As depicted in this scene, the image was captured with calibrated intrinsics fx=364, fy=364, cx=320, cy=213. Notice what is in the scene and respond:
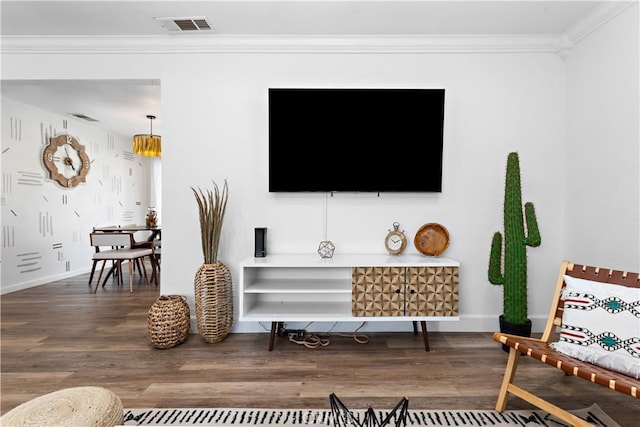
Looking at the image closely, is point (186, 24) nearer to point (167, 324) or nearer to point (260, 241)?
point (260, 241)

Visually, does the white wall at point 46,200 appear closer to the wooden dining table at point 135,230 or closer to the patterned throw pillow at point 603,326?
the wooden dining table at point 135,230

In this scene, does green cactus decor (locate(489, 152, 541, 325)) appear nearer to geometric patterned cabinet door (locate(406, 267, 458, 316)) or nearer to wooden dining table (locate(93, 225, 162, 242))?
geometric patterned cabinet door (locate(406, 267, 458, 316))

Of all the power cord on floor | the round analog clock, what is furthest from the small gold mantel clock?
the round analog clock

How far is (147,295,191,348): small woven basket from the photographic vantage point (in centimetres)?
264

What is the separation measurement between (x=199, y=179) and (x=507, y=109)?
2.62 metres

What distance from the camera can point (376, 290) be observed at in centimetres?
261

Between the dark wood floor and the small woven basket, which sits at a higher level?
the small woven basket

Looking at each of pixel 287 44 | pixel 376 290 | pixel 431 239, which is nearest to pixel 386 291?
pixel 376 290

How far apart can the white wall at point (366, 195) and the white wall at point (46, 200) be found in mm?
2095

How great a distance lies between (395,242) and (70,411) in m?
2.26

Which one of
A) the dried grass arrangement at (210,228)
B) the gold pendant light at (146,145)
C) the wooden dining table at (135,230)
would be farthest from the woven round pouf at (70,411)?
the gold pendant light at (146,145)

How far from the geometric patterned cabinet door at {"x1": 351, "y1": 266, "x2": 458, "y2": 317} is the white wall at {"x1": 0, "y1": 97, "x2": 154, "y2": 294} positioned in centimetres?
444

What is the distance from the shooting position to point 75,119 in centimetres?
559

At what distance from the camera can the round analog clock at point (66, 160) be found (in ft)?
16.8
